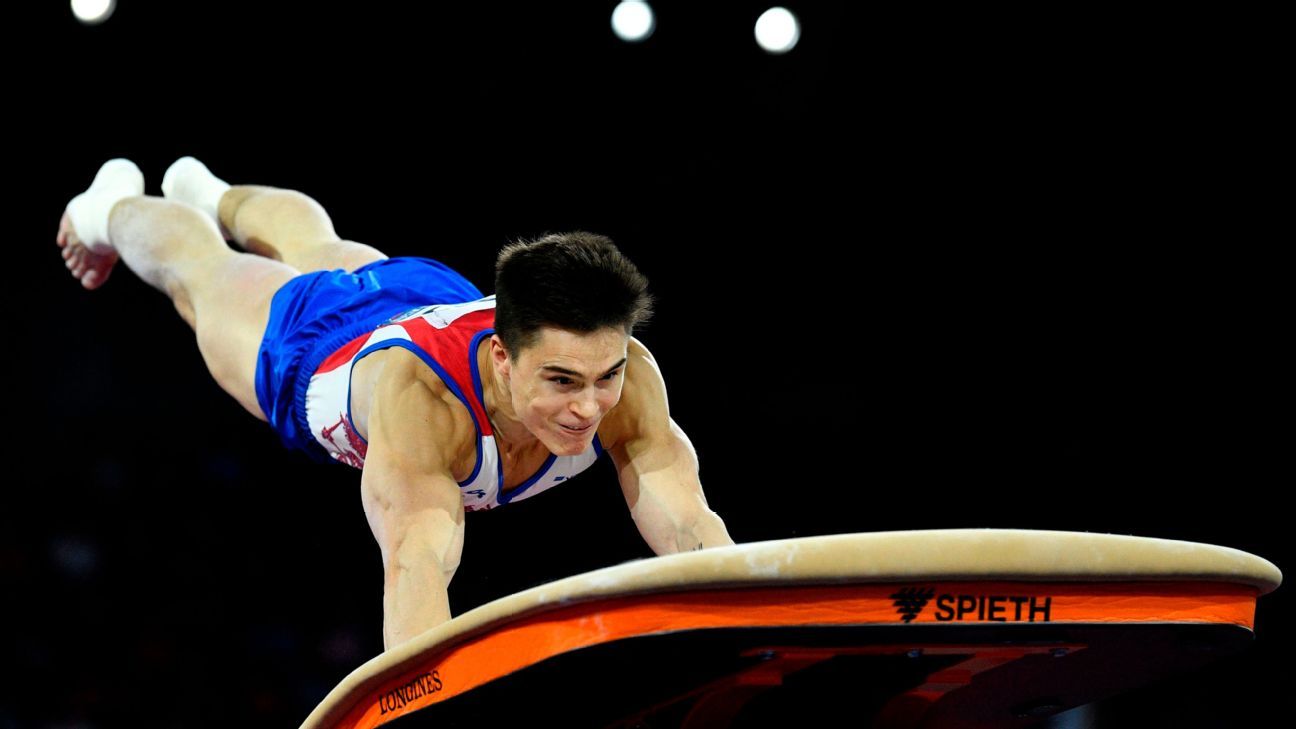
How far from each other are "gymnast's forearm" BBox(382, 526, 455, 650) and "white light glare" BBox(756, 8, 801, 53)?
8.63 ft

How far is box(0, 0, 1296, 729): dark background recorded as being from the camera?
4.14m

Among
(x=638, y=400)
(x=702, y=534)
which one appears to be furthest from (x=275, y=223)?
(x=702, y=534)

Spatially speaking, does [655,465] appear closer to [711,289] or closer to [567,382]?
[567,382]

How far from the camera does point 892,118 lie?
4.34 metres

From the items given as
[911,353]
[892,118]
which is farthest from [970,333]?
[892,118]

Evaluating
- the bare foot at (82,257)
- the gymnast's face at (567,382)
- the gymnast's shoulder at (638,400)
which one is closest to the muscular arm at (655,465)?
the gymnast's shoulder at (638,400)

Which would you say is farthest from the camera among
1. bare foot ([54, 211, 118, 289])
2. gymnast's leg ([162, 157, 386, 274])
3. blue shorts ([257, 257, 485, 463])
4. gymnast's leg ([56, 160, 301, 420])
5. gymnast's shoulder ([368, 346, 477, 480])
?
bare foot ([54, 211, 118, 289])

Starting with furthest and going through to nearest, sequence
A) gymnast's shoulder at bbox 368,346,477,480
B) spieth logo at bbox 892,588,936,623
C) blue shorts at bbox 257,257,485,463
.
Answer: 1. blue shorts at bbox 257,257,485,463
2. gymnast's shoulder at bbox 368,346,477,480
3. spieth logo at bbox 892,588,936,623


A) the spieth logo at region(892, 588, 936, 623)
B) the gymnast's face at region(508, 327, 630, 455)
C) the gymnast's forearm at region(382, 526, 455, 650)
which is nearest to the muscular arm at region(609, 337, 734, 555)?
the gymnast's face at region(508, 327, 630, 455)

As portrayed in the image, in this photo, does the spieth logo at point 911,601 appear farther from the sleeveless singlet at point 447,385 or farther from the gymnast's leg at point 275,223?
the gymnast's leg at point 275,223

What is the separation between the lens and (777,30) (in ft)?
13.5

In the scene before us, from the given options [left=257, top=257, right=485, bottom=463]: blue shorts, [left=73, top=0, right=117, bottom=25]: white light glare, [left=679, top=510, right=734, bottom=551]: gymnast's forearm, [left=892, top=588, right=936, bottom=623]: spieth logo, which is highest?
[left=73, top=0, right=117, bottom=25]: white light glare

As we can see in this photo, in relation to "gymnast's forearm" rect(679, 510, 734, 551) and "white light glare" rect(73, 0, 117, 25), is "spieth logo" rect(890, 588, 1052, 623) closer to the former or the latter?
"gymnast's forearm" rect(679, 510, 734, 551)

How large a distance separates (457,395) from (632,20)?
2.35 metres
